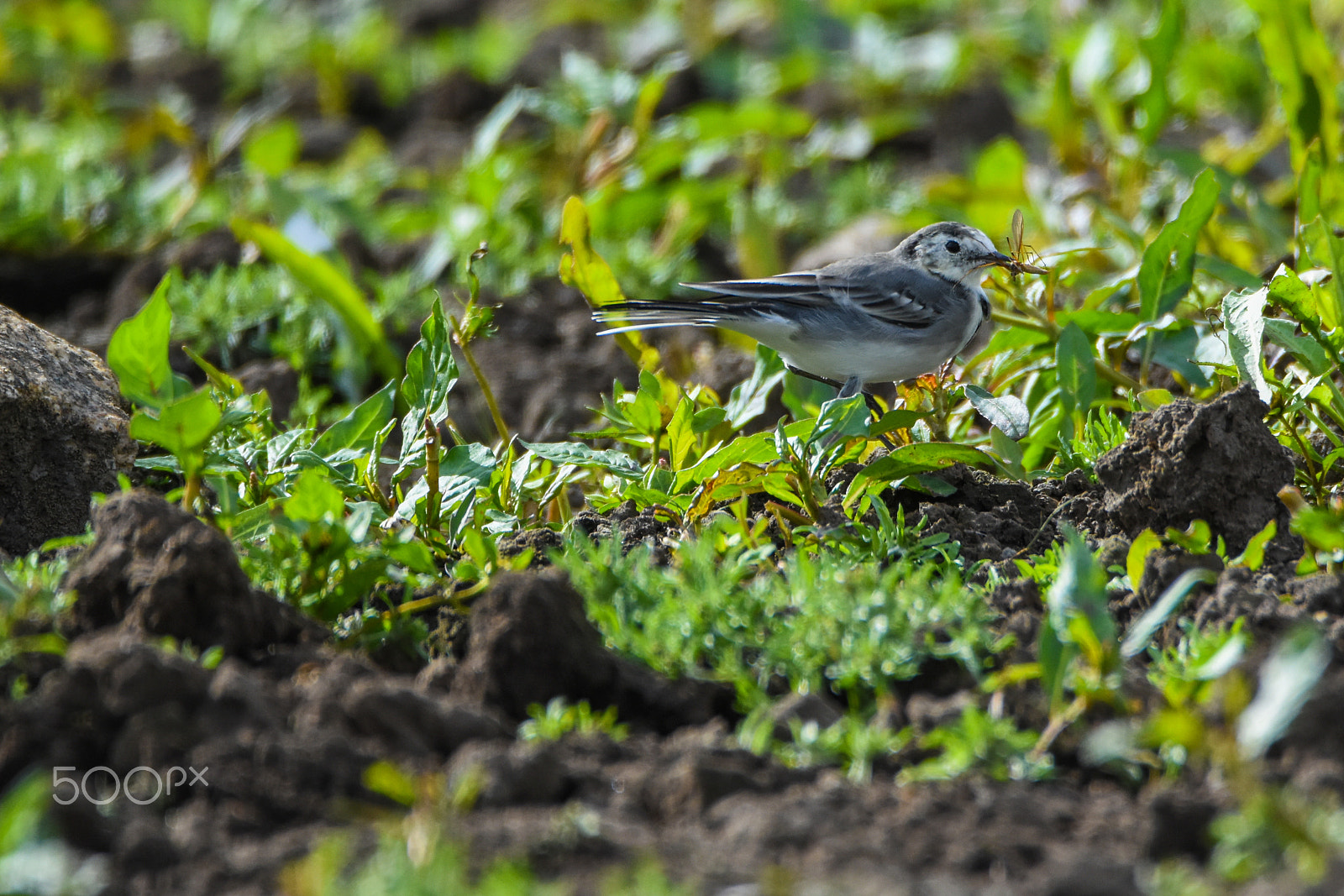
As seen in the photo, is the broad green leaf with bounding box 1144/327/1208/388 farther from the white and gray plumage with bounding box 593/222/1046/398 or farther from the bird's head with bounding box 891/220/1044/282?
the bird's head with bounding box 891/220/1044/282

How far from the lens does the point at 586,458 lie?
3.62m

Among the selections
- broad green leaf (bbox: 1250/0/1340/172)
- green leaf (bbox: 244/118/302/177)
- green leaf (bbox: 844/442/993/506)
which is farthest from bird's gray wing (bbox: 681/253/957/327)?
green leaf (bbox: 244/118/302/177)

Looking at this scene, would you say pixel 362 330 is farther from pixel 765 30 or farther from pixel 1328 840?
pixel 765 30

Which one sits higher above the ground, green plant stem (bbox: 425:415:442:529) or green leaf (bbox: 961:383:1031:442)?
green plant stem (bbox: 425:415:442:529)

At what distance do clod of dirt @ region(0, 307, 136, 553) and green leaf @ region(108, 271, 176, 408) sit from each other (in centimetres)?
67

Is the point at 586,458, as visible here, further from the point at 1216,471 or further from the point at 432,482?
the point at 1216,471

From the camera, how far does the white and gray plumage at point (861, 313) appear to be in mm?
4551

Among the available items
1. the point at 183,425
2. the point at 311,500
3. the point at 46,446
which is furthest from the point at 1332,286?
the point at 46,446

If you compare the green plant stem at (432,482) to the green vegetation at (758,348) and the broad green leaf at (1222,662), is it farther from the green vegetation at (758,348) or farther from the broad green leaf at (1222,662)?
the broad green leaf at (1222,662)

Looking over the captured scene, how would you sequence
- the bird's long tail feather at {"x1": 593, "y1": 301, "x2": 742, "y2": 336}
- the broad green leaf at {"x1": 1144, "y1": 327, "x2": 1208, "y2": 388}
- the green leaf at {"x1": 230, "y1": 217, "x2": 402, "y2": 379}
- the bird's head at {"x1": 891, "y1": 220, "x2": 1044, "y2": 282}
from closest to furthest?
the broad green leaf at {"x1": 1144, "y1": 327, "x2": 1208, "y2": 388} → the bird's long tail feather at {"x1": 593, "y1": 301, "x2": 742, "y2": 336} → the bird's head at {"x1": 891, "y1": 220, "x2": 1044, "y2": 282} → the green leaf at {"x1": 230, "y1": 217, "x2": 402, "y2": 379}

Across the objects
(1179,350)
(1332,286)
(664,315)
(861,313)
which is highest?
(664,315)

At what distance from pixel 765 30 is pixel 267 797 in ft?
25.7

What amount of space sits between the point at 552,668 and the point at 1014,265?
236cm

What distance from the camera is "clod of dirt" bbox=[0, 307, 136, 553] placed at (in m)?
3.73
